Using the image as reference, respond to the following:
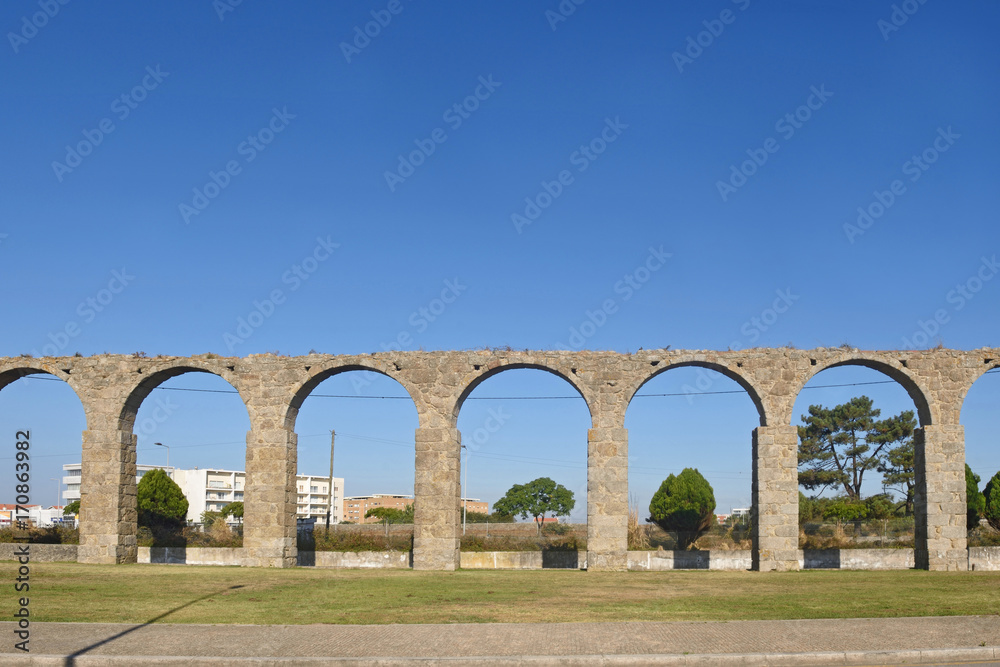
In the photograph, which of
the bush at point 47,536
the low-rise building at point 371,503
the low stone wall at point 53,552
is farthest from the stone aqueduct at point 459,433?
the low-rise building at point 371,503

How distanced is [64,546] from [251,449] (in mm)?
5727

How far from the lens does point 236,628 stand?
9.51 metres

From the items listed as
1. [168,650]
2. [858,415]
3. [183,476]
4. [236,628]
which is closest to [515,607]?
[236,628]

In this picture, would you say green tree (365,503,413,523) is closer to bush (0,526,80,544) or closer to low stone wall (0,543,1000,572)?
bush (0,526,80,544)

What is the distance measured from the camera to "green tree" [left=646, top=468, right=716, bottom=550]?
2861cm

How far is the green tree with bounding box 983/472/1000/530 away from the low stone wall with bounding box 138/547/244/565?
68.7ft

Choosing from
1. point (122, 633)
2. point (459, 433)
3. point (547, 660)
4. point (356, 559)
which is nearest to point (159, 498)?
point (356, 559)

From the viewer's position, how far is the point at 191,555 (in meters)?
22.1

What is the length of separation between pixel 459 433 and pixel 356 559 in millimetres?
4404

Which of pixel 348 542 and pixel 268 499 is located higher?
pixel 268 499

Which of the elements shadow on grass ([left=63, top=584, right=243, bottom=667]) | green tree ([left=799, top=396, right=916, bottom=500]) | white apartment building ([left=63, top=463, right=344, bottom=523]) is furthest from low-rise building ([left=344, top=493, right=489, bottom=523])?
shadow on grass ([left=63, top=584, right=243, bottom=667])

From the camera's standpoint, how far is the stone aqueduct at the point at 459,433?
1972cm

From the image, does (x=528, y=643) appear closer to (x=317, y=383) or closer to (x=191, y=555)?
(x=317, y=383)

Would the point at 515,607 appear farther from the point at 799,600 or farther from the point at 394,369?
the point at 394,369
